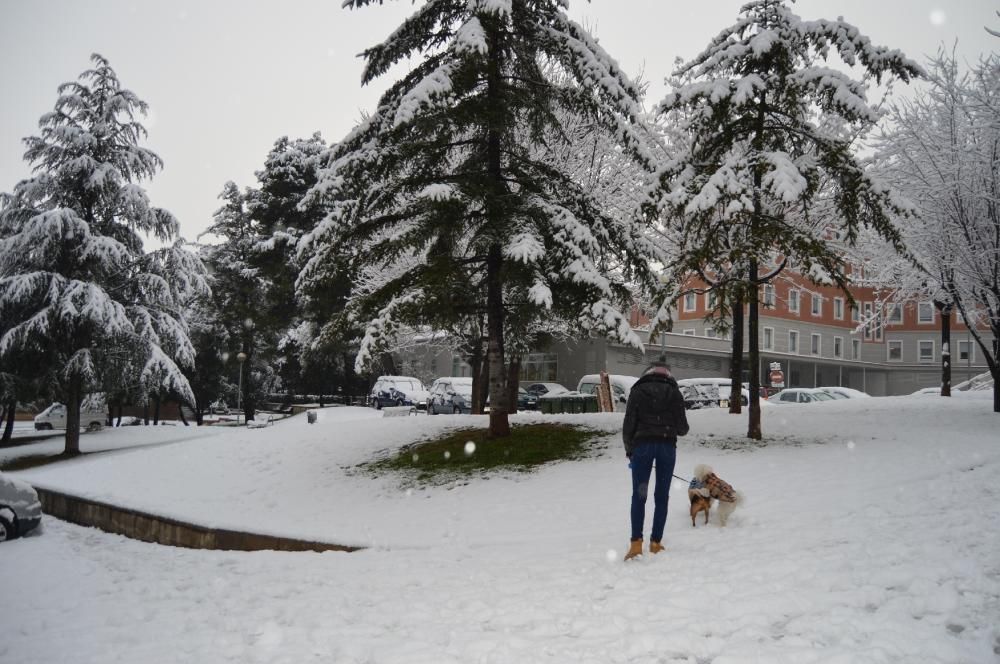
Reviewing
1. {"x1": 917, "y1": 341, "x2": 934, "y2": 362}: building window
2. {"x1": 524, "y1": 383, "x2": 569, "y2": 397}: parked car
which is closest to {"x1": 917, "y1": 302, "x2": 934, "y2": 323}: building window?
{"x1": 917, "y1": 341, "x2": 934, "y2": 362}: building window

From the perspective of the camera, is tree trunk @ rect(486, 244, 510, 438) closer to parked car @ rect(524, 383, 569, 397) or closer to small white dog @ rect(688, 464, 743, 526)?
small white dog @ rect(688, 464, 743, 526)

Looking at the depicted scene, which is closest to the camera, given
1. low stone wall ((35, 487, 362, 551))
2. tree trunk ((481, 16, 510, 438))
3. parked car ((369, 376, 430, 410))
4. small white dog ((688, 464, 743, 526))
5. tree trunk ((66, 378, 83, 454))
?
small white dog ((688, 464, 743, 526))

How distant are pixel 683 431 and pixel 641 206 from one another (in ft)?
23.4

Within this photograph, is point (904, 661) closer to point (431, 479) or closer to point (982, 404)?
point (431, 479)

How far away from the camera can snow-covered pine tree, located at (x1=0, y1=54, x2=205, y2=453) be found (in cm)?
2155

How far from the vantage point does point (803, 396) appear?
24.9 m

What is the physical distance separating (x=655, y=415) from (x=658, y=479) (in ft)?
2.14

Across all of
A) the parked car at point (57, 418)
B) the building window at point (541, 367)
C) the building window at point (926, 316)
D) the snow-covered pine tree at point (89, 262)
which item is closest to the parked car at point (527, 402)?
the building window at point (541, 367)

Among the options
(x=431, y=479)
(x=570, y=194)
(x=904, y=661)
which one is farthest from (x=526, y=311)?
(x=904, y=661)

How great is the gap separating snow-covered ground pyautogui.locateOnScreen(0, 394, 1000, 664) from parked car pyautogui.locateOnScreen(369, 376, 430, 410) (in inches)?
704

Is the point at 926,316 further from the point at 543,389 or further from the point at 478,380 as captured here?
the point at 478,380

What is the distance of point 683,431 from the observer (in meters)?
7.23

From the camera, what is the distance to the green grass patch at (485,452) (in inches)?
515

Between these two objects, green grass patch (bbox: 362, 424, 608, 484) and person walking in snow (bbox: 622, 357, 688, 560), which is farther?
green grass patch (bbox: 362, 424, 608, 484)
